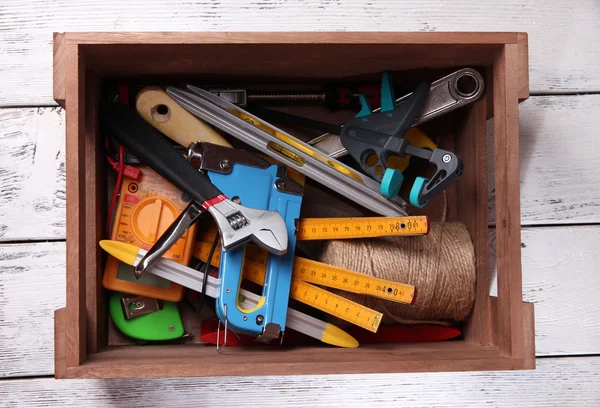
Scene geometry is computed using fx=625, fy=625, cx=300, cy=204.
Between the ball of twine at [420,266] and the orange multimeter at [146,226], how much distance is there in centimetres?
19

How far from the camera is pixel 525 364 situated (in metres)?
0.69

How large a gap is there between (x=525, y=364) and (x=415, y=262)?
17 cm

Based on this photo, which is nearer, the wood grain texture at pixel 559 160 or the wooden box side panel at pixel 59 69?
the wooden box side panel at pixel 59 69

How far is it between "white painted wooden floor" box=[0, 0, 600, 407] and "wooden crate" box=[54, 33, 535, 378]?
100 mm

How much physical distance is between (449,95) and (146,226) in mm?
413

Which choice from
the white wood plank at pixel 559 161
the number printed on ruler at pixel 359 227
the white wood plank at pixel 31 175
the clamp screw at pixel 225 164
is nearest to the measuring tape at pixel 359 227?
the number printed on ruler at pixel 359 227

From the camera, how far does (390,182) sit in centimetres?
74

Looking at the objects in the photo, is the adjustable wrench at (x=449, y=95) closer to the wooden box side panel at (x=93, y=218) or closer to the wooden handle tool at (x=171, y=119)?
the wooden handle tool at (x=171, y=119)

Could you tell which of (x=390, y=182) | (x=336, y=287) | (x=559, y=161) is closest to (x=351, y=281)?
(x=336, y=287)

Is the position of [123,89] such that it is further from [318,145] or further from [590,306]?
[590,306]

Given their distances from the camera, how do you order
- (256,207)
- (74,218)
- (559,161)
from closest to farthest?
1. (74,218)
2. (256,207)
3. (559,161)

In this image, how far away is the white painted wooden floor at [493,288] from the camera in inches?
33.0

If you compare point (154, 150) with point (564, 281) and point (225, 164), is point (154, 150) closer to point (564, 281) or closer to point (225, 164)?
point (225, 164)

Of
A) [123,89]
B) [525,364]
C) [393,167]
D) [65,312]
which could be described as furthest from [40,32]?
[525,364]
